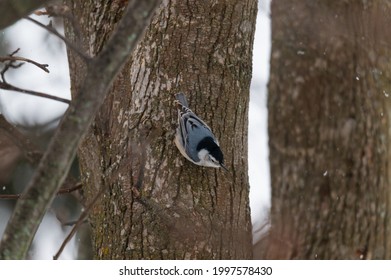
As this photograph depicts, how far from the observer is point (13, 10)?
1972 millimetres

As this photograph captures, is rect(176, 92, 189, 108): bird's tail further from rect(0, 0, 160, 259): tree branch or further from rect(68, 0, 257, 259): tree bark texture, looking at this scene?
rect(0, 0, 160, 259): tree branch

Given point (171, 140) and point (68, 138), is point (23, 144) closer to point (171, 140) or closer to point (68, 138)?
point (171, 140)

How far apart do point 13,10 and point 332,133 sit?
8.56 feet

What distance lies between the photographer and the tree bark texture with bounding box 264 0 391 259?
13.4 feet

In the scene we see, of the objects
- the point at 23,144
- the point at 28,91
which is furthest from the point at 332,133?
the point at 28,91

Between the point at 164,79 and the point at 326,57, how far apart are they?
156 cm

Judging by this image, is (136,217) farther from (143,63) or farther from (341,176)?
(341,176)

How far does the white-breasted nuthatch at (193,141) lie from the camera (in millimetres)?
2937

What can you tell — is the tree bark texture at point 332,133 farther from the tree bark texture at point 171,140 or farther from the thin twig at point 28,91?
the thin twig at point 28,91

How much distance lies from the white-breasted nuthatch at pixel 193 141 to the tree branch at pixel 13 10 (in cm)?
107

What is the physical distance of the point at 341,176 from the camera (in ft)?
13.5

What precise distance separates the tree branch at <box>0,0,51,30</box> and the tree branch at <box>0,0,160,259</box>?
25cm
